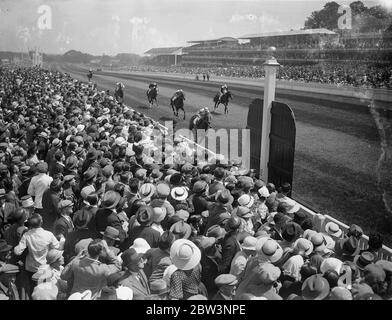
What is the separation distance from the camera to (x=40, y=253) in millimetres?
4574

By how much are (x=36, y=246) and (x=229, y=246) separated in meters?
2.11

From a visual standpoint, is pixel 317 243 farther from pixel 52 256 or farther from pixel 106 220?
pixel 52 256

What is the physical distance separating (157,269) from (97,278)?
583 mm

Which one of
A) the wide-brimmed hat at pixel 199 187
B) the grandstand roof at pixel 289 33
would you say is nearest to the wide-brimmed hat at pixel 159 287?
the wide-brimmed hat at pixel 199 187

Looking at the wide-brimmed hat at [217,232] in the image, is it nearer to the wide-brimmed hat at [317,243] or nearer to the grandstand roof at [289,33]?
the wide-brimmed hat at [317,243]

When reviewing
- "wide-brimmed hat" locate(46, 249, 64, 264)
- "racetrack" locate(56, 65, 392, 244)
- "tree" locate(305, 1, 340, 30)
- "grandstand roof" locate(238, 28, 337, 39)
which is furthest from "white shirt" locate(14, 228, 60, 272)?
"tree" locate(305, 1, 340, 30)

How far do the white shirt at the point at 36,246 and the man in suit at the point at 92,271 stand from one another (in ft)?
2.41

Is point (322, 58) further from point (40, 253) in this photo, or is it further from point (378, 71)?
point (40, 253)

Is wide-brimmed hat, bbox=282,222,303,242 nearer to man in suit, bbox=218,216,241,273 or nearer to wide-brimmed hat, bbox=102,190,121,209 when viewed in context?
man in suit, bbox=218,216,241,273

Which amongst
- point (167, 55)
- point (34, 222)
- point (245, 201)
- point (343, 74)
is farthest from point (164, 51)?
point (34, 222)

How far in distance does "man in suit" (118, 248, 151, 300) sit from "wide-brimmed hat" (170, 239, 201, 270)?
32 cm

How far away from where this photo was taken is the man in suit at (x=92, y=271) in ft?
12.5

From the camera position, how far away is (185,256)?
3.84 meters
